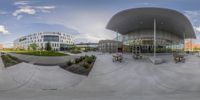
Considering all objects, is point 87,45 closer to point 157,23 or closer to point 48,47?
point 48,47

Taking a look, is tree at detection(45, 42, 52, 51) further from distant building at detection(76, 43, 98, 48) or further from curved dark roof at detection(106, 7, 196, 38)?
curved dark roof at detection(106, 7, 196, 38)

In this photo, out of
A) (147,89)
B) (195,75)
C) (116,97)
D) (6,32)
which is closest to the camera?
(116,97)

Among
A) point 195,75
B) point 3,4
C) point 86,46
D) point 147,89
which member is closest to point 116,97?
point 147,89

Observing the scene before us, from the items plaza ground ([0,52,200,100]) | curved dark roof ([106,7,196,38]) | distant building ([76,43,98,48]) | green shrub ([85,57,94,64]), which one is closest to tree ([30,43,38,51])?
plaza ground ([0,52,200,100])

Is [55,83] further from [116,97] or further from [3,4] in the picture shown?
[3,4]

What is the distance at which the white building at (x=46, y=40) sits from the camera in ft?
21.1

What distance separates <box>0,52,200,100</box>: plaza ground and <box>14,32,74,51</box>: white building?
2.76 ft

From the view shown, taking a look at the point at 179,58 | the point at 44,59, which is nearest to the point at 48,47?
the point at 44,59

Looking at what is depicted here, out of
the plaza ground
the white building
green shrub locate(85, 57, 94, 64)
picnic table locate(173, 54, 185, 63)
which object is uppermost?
the white building

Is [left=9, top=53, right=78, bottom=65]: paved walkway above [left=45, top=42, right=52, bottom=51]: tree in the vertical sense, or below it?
below

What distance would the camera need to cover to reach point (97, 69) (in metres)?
7.85

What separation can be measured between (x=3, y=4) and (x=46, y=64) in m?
2.34

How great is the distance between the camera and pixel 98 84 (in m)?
6.84

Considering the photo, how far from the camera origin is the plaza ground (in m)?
5.95
